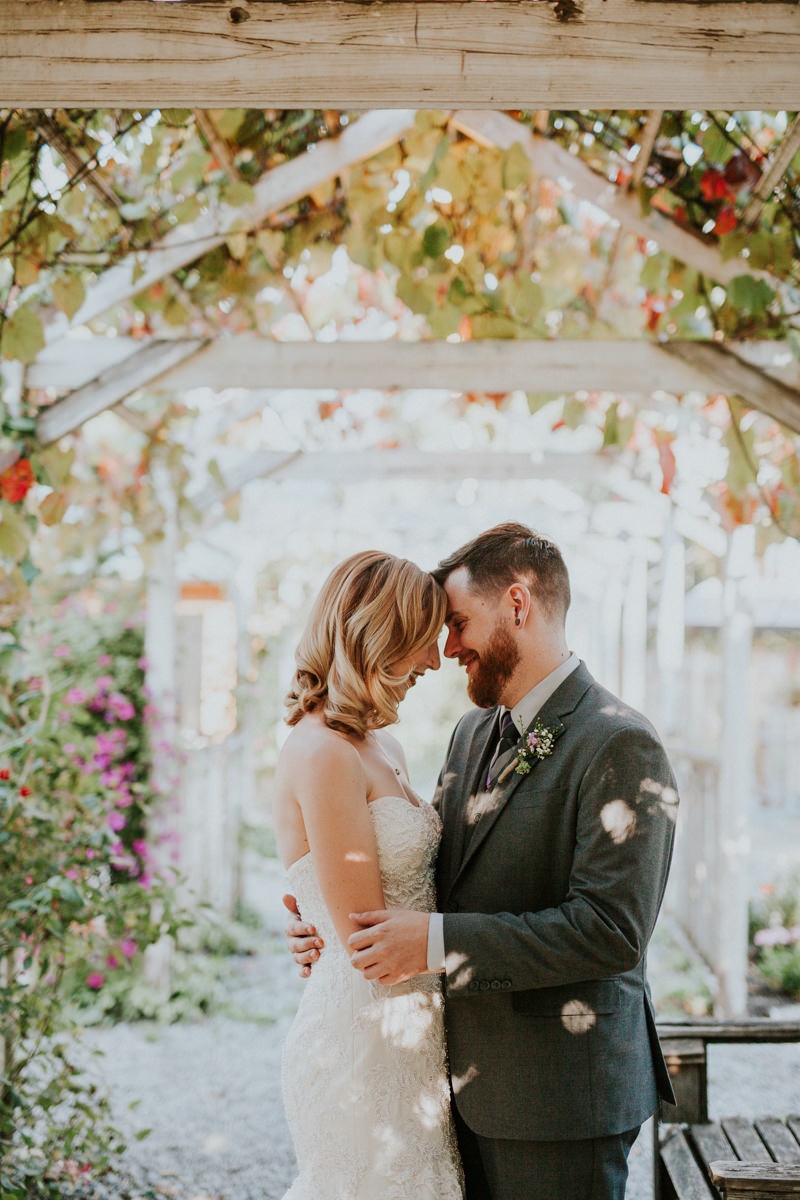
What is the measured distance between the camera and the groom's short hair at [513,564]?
7.64ft

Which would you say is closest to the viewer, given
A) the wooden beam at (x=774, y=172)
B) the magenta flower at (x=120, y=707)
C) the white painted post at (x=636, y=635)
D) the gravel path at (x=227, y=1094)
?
the wooden beam at (x=774, y=172)

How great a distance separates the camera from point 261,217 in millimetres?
3500

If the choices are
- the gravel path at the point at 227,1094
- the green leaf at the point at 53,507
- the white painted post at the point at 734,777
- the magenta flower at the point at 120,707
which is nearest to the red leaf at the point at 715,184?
the green leaf at the point at 53,507

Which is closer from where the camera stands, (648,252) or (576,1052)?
(576,1052)

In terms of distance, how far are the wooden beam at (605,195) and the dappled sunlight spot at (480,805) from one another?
1.74m

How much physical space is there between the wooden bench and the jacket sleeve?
96 centimetres

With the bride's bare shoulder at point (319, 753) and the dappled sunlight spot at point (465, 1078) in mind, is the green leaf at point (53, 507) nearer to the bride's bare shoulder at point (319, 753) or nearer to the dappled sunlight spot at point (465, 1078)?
the bride's bare shoulder at point (319, 753)

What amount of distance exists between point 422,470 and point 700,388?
3.43 metres

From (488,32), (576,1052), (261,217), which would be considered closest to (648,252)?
(261,217)

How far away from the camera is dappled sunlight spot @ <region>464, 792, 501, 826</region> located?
2.24 meters

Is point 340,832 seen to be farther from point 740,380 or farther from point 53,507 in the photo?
point 740,380

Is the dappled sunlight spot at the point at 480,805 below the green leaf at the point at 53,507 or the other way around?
below

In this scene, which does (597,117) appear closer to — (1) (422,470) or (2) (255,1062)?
(1) (422,470)

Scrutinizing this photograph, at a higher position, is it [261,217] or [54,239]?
[261,217]
